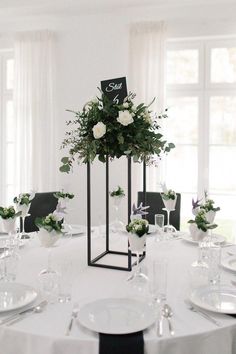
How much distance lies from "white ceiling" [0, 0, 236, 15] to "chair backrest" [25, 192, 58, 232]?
2.29 meters

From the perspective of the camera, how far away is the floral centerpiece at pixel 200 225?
2.18m

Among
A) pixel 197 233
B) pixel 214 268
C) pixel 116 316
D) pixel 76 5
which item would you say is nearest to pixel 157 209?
pixel 197 233

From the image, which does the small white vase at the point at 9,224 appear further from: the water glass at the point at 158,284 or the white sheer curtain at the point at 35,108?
the white sheer curtain at the point at 35,108

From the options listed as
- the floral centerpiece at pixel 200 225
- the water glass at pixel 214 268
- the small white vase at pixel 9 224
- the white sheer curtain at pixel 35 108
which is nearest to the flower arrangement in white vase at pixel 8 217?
the small white vase at pixel 9 224

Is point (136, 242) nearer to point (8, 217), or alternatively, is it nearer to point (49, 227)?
point (49, 227)

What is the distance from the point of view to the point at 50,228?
1.78 metres

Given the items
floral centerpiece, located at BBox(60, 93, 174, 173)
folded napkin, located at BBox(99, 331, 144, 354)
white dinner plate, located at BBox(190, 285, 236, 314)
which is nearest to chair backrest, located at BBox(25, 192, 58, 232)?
floral centerpiece, located at BBox(60, 93, 174, 173)

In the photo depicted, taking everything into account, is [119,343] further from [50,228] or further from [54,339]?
[50,228]

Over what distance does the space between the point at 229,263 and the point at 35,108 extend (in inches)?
134

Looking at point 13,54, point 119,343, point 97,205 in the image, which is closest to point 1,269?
point 119,343

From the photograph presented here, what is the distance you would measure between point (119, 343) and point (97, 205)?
10.9ft

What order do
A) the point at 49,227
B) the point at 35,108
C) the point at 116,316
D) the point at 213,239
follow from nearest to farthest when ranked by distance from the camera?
the point at 116,316 < the point at 49,227 < the point at 213,239 < the point at 35,108

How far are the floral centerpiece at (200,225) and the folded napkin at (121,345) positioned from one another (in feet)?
3.25

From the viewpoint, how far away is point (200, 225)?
218 centimetres
